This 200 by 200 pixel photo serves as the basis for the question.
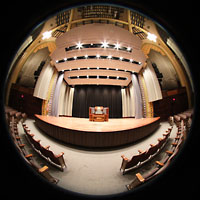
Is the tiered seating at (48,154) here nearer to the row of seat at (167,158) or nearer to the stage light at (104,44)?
the row of seat at (167,158)

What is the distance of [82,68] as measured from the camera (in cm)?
48

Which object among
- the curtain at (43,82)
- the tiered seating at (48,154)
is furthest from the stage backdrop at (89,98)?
the tiered seating at (48,154)

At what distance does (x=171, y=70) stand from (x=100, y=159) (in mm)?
585

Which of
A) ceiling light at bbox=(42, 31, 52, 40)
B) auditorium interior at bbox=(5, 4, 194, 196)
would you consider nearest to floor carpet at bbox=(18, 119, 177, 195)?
auditorium interior at bbox=(5, 4, 194, 196)

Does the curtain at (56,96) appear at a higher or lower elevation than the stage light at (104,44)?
lower

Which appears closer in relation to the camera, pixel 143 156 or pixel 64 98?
pixel 143 156

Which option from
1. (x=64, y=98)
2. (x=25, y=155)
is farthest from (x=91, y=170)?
(x=64, y=98)

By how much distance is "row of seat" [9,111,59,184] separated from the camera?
0.34 metres

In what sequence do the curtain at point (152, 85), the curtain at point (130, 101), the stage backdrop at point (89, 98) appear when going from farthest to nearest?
the stage backdrop at point (89, 98), the curtain at point (130, 101), the curtain at point (152, 85)

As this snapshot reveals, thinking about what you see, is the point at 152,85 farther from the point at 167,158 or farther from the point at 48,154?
the point at 48,154

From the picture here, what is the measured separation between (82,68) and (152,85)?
0.43 m

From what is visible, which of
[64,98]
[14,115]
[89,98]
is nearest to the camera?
[14,115]

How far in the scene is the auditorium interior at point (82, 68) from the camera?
36 cm

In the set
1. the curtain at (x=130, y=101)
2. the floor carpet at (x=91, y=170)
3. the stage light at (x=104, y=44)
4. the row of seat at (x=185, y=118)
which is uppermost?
the stage light at (x=104, y=44)
